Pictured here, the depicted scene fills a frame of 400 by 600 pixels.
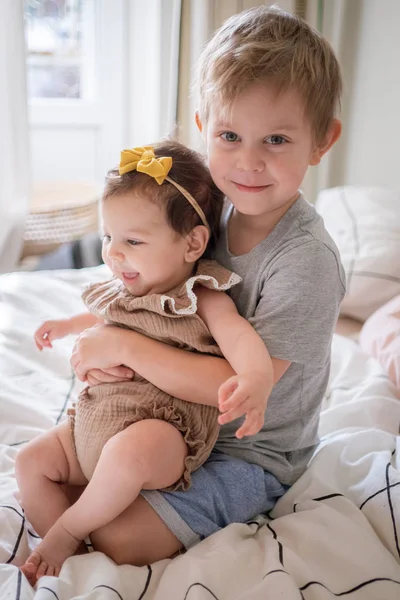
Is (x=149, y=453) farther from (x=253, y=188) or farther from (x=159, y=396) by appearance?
(x=253, y=188)

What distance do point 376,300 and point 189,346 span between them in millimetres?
893

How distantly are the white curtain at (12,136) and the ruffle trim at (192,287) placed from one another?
157cm

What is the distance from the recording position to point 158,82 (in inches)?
104

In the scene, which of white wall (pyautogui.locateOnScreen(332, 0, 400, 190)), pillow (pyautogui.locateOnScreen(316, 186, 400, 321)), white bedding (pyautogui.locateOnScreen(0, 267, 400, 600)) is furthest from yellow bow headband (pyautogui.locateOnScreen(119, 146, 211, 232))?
white wall (pyautogui.locateOnScreen(332, 0, 400, 190))

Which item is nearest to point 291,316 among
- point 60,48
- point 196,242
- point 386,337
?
point 196,242

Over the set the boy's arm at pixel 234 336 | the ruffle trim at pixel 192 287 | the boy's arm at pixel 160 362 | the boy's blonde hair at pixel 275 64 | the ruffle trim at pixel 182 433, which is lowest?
the ruffle trim at pixel 182 433

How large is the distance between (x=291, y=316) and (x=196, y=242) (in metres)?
0.20

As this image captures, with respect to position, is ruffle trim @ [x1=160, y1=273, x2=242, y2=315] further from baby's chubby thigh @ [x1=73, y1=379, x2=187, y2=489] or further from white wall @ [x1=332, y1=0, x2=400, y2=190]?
white wall @ [x1=332, y1=0, x2=400, y2=190]

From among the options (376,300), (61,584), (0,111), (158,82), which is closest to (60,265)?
(0,111)

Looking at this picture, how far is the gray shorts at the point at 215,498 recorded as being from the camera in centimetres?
96

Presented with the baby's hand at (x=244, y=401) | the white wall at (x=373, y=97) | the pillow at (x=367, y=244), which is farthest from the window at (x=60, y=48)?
the baby's hand at (x=244, y=401)

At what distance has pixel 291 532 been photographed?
98 centimetres

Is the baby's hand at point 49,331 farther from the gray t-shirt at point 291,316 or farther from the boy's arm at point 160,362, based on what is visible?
the gray t-shirt at point 291,316

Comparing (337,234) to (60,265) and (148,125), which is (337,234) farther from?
A: (148,125)
